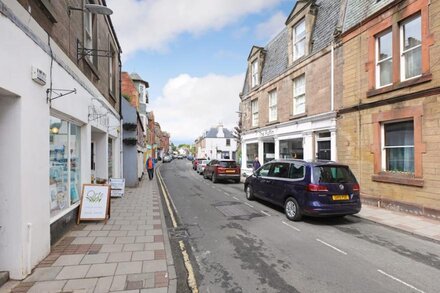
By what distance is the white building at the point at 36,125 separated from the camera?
12.9ft

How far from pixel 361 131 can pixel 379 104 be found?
1233 mm

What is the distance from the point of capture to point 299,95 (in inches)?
576

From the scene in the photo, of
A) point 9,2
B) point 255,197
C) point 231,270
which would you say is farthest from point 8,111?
point 255,197

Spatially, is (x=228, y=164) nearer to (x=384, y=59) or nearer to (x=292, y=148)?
(x=292, y=148)

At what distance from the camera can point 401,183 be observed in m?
8.62

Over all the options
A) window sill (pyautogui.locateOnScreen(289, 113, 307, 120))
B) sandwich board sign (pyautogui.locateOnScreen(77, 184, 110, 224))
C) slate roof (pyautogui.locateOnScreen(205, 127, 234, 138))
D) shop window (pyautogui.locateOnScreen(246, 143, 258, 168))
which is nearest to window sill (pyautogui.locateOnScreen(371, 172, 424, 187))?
window sill (pyautogui.locateOnScreen(289, 113, 307, 120))

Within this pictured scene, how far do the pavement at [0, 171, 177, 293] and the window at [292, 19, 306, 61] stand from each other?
40.1 ft

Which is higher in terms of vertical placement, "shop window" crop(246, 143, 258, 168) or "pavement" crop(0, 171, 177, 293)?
"shop window" crop(246, 143, 258, 168)

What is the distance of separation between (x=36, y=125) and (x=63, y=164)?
2.11 meters

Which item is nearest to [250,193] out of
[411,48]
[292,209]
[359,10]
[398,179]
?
[292,209]

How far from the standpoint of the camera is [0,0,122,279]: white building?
3.93 m

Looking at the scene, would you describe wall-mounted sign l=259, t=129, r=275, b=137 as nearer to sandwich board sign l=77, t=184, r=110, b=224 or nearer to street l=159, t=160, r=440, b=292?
street l=159, t=160, r=440, b=292

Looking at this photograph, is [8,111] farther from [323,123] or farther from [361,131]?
[323,123]

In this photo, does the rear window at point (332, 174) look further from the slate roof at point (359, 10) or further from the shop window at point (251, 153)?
the shop window at point (251, 153)
